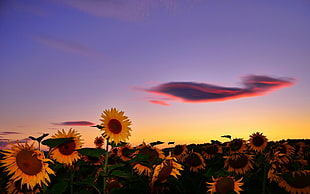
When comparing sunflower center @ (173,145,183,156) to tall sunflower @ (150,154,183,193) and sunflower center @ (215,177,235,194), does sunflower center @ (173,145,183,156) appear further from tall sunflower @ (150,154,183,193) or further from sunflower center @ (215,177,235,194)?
sunflower center @ (215,177,235,194)

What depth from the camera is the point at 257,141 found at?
40.9 ft

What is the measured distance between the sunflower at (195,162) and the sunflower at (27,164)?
760cm

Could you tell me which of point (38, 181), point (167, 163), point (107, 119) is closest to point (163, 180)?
point (167, 163)

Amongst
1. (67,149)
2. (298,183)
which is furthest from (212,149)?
(67,149)

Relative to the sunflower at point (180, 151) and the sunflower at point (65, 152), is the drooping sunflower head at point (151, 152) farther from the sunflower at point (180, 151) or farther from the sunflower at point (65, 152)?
the sunflower at point (180, 151)

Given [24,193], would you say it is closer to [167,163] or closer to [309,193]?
[167,163]

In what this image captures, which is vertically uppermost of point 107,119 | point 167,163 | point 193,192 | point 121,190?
point 107,119

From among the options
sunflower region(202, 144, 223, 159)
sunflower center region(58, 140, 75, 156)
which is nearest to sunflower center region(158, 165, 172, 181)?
sunflower center region(58, 140, 75, 156)

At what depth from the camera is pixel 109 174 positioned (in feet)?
16.3

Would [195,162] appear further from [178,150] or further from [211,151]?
[211,151]

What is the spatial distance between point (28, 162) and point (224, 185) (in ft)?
11.7

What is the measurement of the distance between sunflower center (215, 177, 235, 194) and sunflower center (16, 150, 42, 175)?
3250 mm

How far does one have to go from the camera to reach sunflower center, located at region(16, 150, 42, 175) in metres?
4.91

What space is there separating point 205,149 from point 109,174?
9683 millimetres
